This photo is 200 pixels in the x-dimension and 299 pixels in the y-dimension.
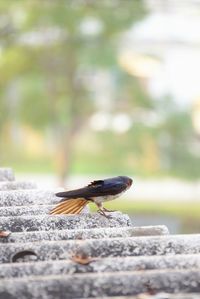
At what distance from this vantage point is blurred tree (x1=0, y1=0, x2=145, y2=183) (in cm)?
1102

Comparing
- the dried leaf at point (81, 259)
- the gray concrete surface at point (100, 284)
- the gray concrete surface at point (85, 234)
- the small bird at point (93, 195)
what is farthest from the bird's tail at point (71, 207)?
the gray concrete surface at point (100, 284)

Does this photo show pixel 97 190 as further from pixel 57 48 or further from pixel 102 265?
pixel 57 48

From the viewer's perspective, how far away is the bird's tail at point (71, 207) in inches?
82.3

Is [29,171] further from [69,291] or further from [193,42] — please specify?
[69,291]

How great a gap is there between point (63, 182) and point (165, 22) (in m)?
2.37

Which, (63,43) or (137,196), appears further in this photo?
(137,196)

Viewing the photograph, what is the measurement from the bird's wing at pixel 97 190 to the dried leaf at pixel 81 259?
0.39 meters

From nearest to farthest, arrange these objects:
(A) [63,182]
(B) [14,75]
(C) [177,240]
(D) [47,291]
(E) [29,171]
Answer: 1. (D) [47,291]
2. (C) [177,240]
3. (B) [14,75]
4. (A) [63,182]
5. (E) [29,171]

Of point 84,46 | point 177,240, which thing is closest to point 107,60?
A: point 84,46

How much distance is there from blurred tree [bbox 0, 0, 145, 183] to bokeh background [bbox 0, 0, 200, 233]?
0.01 metres

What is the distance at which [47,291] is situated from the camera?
1495 mm

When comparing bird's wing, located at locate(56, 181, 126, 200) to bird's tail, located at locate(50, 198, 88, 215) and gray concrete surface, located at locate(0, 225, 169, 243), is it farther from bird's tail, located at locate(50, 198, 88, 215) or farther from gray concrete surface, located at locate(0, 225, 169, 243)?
gray concrete surface, located at locate(0, 225, 169, 243)

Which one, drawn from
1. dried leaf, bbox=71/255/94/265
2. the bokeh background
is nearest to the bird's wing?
dried leaf, bbox=71/255/94/265

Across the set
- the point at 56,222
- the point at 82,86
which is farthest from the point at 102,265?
the point at 82,86
